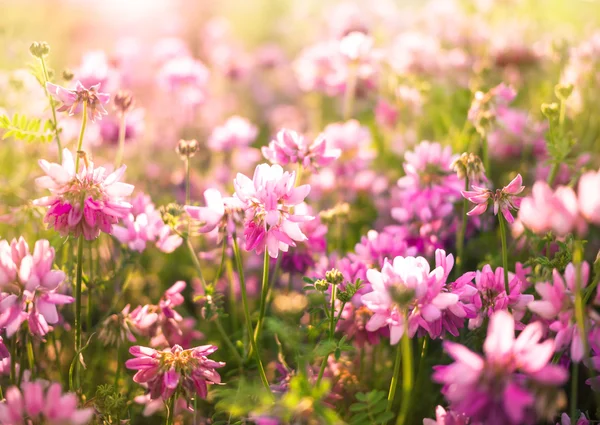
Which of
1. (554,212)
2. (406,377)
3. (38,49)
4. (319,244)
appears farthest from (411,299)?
(38,49)

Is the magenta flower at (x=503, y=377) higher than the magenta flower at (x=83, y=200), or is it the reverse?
the magenta flower at (x=83, y=200)

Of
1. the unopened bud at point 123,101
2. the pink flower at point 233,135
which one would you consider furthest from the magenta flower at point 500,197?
the pink flower at point 233,135

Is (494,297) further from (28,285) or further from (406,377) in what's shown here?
(28,285)

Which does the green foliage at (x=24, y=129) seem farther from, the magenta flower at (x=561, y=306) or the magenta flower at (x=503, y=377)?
the magenta flower at (x=561, y=306)

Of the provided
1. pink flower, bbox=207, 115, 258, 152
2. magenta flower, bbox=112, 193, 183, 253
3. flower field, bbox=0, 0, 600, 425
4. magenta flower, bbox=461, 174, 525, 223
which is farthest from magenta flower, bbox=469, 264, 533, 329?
pink flower, bbox=207, 115, 258, 152

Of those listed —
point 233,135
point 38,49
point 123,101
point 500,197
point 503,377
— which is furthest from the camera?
point 233,135

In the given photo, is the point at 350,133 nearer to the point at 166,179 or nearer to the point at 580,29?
the point at 166,179

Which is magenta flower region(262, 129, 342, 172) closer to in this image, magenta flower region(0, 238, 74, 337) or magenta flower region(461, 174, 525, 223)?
magenta flower region(461, 174, 525, 223)
